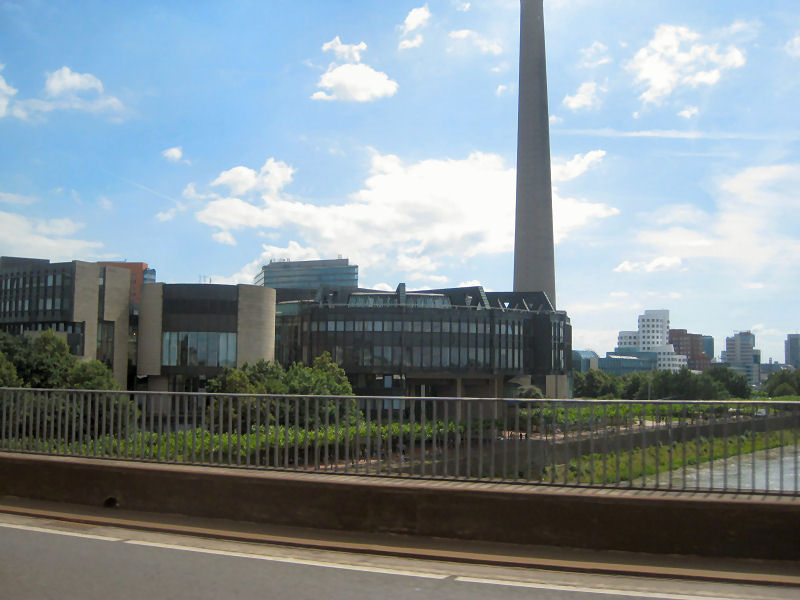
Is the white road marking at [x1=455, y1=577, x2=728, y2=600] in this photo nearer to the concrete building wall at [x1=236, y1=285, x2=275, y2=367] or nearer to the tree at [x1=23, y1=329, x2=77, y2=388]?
the tree at [x1=23, y1=329, x2=77, y2=388]

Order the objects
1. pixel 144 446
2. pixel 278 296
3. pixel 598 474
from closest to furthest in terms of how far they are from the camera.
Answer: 1. pixel 598 474
2. pixel 144 446
3. pixel 278 296

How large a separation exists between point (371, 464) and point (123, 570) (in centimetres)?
288

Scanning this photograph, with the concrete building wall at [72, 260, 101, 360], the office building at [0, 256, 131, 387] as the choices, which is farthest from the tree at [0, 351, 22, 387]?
the concrete building wall at [72, 260, 101, 360]

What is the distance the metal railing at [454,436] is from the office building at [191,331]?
7453cm

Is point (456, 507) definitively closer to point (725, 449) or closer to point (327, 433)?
point (327, 433)

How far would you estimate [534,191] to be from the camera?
418 feet

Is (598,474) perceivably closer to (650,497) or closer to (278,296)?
(650,497)

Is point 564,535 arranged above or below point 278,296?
below

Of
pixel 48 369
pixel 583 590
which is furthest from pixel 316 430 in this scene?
pixel 48 369

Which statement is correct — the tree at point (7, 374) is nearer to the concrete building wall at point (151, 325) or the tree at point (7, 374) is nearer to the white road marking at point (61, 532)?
the concrete building wall at point (151, 325)

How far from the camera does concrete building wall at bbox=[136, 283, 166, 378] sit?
8344 centimetres

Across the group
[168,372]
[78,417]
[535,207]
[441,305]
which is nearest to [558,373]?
[441,305]

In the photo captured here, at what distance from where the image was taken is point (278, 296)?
14238 cm

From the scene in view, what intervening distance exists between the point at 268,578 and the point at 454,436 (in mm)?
2562
